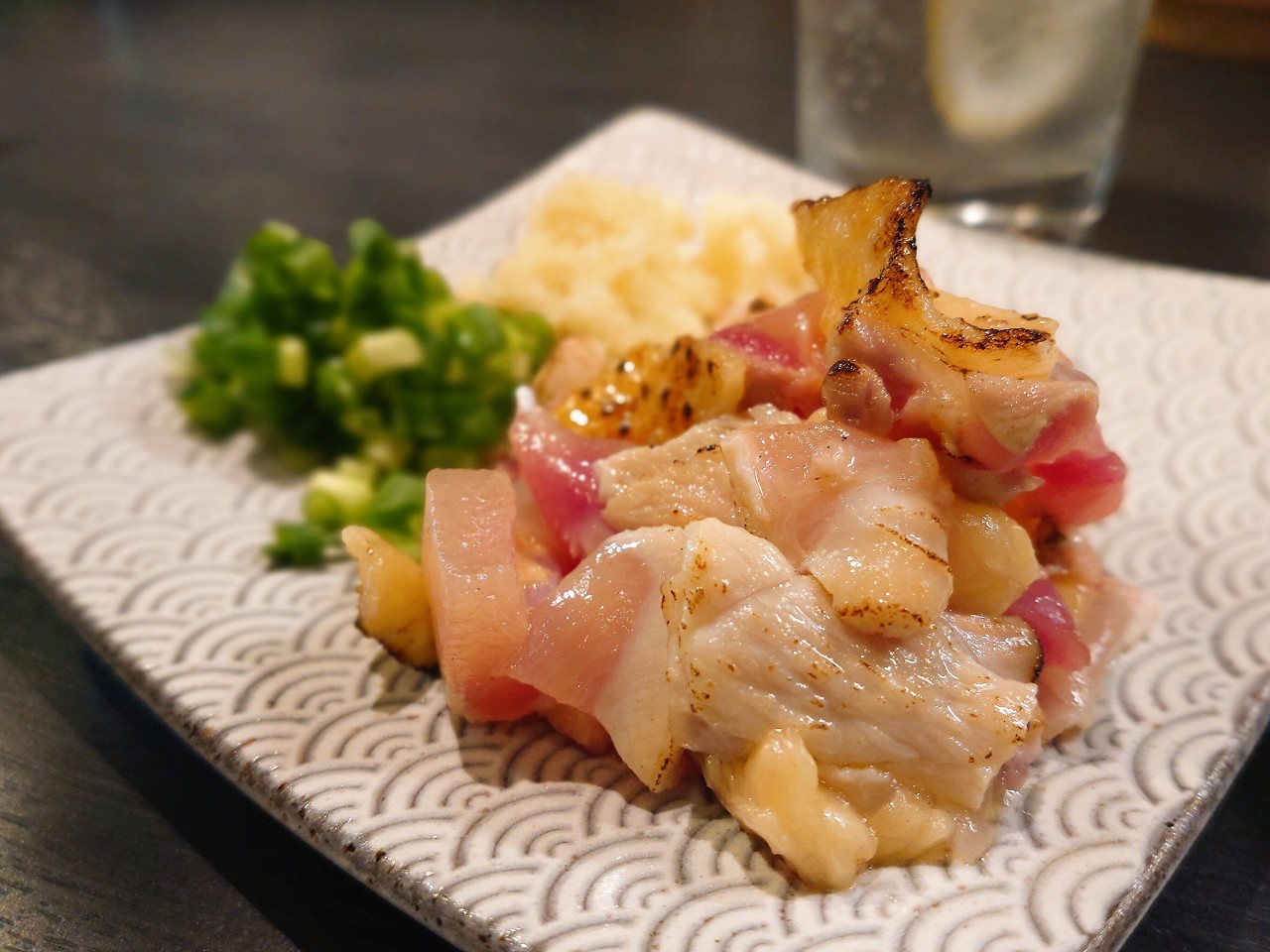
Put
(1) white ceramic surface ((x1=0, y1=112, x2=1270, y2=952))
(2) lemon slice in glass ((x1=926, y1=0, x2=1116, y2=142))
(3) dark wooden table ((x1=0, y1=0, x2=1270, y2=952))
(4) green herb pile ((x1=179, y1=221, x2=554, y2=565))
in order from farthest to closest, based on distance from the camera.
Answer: (2) lemon slice in glass ((x1=926, y1=0, x2=1116, y2=142)), (4) green herb pile ((x1=179, y1=221, x2=554, y2=565)), (3) dark wooden table ((x1=0, y1=0, x2=1270, y2=952)), (1) white ceramic surface ((x1=0, y1=112, x2=1270, y2=952))

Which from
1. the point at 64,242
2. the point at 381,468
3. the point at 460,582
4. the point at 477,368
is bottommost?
the point at 64,242

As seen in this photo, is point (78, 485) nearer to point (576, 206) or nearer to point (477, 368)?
point (477, 368)

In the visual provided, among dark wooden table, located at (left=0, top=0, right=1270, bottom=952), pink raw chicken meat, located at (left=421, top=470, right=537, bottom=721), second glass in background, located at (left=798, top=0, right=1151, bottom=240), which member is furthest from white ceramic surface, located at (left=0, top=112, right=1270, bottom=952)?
second glass in background, located at (left=798, top=0, right=1151, bottom=240)

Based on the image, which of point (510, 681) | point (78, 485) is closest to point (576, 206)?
point (78, 485)

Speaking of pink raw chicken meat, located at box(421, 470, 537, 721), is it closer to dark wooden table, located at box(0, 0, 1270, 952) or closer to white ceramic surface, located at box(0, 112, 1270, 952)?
white ceramic surface, located at box(0, 112, 1270, 952)

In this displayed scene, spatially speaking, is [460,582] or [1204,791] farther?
[460,582]

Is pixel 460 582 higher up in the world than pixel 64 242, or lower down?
higher up

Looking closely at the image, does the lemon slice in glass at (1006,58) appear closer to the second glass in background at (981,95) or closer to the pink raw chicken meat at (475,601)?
the second glass in background at (981,95)
